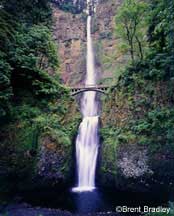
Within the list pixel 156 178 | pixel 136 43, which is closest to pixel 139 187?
pixel 156 178

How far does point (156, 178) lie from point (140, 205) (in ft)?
6.47

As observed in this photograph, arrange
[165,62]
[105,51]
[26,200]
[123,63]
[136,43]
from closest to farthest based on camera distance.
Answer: [26,200] → [165,62] → [136,43] → [123,63] → [105,51]

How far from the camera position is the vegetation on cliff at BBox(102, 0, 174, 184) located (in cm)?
1377

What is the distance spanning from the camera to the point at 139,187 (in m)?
13.8

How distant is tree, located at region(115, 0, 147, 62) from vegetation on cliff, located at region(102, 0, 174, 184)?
2813 millimetres

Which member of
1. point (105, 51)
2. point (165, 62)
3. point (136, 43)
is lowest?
point (165, 62)

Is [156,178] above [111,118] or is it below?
below

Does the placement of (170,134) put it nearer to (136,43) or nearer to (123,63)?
(136,43)

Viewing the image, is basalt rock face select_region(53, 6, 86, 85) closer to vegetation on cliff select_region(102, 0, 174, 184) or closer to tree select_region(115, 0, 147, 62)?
tree select_region(115, 0, 147, 62)

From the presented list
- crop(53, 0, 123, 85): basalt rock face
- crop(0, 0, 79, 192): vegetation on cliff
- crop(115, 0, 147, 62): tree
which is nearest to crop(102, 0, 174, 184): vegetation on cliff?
crop(0, 0, 79, 192): vegetation on cliff

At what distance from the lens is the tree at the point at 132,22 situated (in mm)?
20531

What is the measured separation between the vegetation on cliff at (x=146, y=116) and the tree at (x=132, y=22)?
2.81 meters

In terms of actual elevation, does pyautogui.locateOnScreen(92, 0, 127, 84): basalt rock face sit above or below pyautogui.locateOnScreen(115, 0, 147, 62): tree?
above

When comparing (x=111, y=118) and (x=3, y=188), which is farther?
(x=111, y=118)
